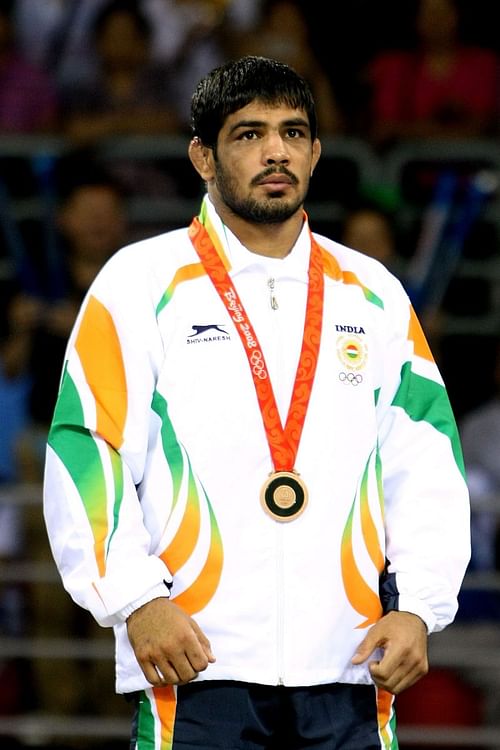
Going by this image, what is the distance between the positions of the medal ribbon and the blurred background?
2298 mm

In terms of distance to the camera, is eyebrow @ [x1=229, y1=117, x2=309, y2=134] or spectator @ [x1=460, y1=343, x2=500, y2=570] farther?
spectator @ [x1=460, y1=343, x2=500, y2=570]

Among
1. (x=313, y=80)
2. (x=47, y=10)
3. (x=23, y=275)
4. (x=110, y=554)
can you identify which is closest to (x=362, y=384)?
(x=110, y=554)

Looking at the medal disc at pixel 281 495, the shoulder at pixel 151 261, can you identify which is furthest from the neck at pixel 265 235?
the medal disc at pixel 281 495

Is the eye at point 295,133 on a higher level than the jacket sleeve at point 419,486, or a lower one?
higher

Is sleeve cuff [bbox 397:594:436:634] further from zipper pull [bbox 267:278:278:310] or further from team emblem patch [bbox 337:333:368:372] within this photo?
zipper pull [bbox 267:278:278:310]

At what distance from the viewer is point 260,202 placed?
3125 millimetres

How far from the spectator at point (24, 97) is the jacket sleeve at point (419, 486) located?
3.86 meters

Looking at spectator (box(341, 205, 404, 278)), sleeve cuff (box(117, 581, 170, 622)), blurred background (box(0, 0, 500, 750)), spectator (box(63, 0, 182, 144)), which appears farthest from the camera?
spectator (box(63, 0, 182, 144))

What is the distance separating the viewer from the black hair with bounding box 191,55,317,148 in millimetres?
3113

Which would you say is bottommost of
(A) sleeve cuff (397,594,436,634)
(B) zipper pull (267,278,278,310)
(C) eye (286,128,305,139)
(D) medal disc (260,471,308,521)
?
(A) sleeve cuff (397,594,436,634)

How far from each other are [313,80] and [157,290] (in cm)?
384

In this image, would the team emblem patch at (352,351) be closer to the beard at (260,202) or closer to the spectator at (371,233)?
the beard at (260,202)

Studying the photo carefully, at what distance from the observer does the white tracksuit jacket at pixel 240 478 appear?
298 centimetres

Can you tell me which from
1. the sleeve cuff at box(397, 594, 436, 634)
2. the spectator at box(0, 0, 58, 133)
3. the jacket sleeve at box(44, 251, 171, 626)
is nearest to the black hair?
the jacket sleeve at box(44, 251, 171, 626)
